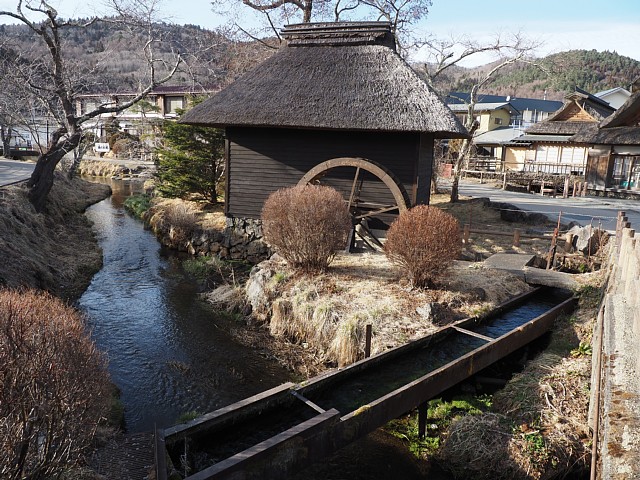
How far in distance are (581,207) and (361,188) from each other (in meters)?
11.7

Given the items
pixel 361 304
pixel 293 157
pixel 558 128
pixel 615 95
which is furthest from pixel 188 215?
pixel 615 95

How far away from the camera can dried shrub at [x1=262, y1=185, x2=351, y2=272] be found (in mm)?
8789

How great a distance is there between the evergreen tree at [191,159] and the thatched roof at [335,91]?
3951 millimetres

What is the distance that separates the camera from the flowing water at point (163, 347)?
21.2 feet

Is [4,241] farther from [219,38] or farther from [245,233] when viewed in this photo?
[219,38]

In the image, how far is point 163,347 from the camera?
315 inches

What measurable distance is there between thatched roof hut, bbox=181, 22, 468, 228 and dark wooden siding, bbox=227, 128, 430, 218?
1.0 inches

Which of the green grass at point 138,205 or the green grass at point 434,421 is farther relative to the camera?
the green grass at point 138,205

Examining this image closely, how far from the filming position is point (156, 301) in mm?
10117

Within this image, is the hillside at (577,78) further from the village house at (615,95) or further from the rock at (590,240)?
the rock at (590,240)

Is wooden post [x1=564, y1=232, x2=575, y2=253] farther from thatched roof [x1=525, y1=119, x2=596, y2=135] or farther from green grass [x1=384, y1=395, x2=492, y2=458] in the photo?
thatched roof [x1=525, y1=119, x2=596, y2=135]

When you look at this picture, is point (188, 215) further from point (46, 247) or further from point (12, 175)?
point (12, 175)

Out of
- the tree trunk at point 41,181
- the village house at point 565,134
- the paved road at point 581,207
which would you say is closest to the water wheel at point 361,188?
the paved road at point 581,207

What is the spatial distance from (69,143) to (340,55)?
8.58 meters
